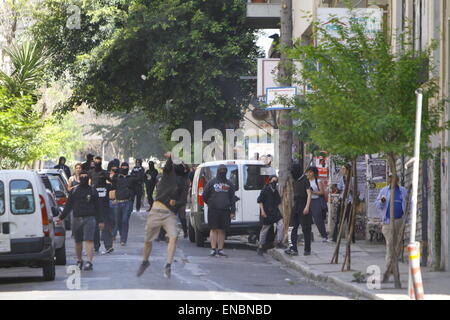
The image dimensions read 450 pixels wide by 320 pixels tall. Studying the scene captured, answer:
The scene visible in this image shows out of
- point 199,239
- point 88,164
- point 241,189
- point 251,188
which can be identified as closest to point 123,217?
point 199,239

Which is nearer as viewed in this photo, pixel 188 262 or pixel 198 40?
pixel 188 262

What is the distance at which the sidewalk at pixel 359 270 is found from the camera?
1416cm

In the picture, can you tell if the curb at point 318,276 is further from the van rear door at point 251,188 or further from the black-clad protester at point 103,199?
the black-clad protester at point 103,199

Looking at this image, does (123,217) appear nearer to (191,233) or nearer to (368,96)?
(191,233)

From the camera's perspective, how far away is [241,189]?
24234mm

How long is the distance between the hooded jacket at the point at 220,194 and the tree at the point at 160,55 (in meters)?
16.3

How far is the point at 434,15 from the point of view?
18.5 metres

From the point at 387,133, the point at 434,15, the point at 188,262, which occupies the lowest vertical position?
the point at 188,262

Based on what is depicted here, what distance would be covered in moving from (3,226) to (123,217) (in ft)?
26.3

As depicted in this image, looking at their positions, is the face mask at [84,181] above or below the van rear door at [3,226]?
above

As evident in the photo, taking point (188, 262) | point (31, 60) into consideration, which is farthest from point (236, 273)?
point (31, 60)

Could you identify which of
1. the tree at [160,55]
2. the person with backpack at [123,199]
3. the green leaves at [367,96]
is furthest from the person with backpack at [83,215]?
the tree at [160,55]
